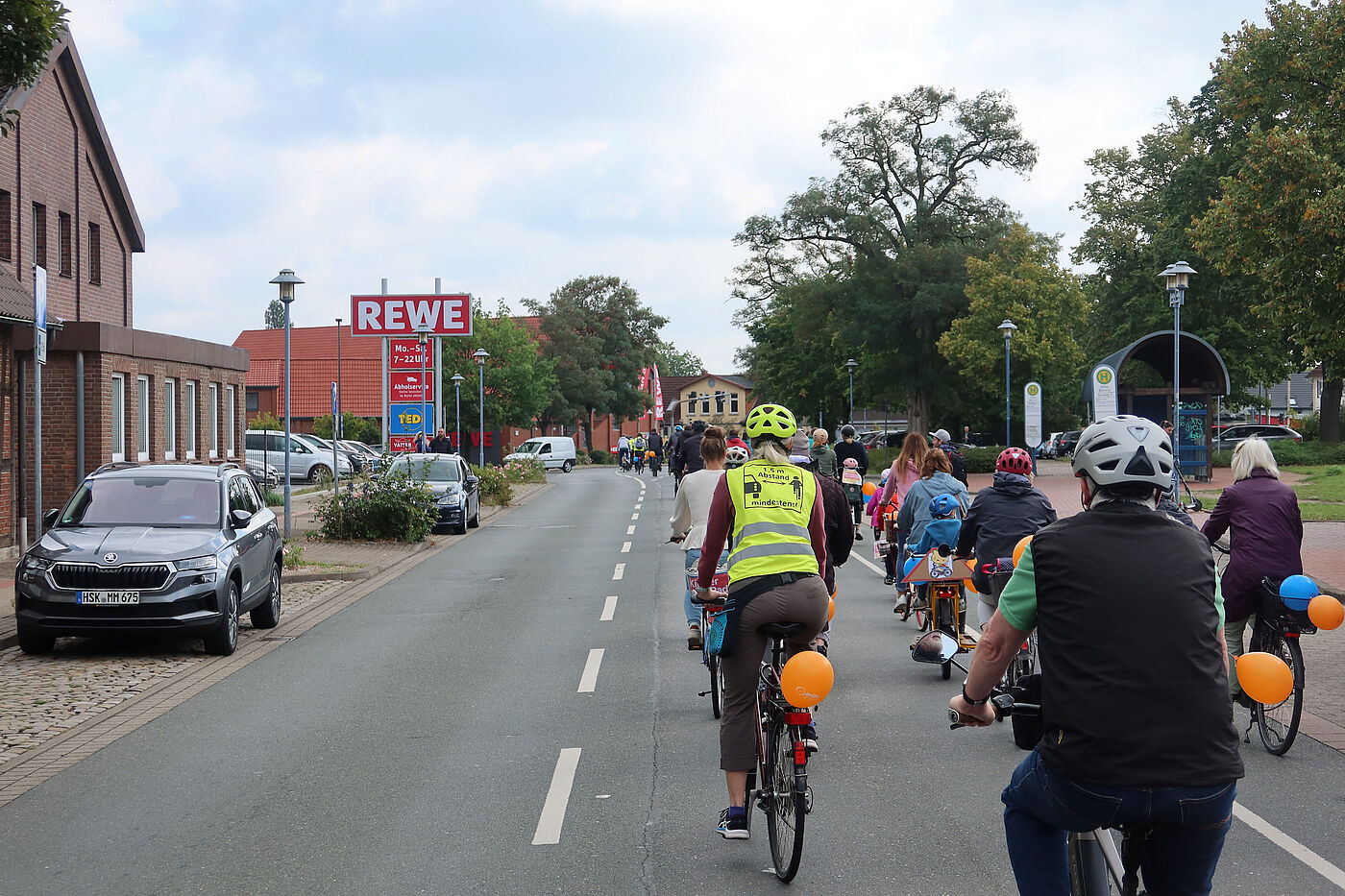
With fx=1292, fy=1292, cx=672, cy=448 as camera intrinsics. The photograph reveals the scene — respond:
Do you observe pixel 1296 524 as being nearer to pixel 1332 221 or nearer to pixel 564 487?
pixel 1332 221

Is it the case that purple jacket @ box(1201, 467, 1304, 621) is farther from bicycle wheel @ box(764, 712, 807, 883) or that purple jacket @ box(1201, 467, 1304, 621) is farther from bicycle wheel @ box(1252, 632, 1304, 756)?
bicycle wheel @ box(764, 712, 807, 883)

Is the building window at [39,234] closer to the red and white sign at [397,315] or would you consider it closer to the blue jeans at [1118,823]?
the red and white sign at [397,315]

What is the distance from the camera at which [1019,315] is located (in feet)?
150

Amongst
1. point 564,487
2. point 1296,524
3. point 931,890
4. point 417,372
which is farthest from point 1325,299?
point 564,487

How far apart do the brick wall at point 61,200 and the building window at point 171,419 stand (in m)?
2.58

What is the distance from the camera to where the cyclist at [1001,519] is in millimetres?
8039

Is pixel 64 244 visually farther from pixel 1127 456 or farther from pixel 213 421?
pixel 1127 456

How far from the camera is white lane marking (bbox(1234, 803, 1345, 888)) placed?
16.9 feet

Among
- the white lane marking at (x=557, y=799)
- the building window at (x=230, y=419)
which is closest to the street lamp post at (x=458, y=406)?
the building window at (x=230, y=419)


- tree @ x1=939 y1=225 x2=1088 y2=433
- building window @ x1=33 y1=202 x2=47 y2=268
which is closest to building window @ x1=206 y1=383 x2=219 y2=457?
building window @ x1=33 y1=202 x2=47 y2=268

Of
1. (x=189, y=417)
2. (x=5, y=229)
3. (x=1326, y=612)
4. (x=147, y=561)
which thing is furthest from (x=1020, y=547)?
(x=189, y=417)

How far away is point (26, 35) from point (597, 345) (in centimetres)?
8149

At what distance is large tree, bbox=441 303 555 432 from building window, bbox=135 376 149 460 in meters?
Answer: 38.6

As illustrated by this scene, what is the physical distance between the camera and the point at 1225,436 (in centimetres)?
5959
